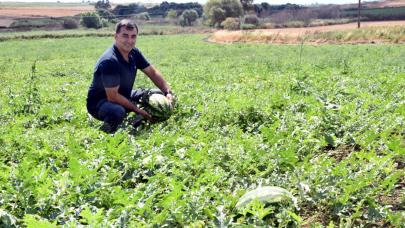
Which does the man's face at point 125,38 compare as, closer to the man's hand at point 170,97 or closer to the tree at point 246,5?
the man's hand at point 170,97

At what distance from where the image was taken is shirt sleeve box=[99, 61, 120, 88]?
19.9ft

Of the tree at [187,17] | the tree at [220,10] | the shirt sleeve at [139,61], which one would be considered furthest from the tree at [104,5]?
the shirt sleeve at [139,61]

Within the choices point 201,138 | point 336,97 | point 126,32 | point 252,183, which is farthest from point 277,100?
point 252,183

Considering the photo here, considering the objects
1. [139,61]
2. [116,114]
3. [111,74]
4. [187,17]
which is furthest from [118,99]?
[187,17]

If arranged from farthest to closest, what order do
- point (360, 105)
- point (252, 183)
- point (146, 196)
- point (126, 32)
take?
point (360, 105)
point (126, 32)
point (252, 183)
point (146, 196)

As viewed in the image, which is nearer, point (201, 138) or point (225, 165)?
point (225, 165)

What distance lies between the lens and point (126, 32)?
6164 millimetres

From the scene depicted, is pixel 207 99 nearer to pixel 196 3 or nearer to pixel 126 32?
pixel 126 32

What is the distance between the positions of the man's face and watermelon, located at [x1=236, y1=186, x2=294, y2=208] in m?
3.34

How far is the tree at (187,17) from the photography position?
91000 mm

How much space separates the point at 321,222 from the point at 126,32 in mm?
3881

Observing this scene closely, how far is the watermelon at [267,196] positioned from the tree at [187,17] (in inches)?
3457

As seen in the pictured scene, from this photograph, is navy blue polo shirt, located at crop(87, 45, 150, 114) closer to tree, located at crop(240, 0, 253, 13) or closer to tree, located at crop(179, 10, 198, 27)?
tree, located at crop(179, 10, 198, 27)

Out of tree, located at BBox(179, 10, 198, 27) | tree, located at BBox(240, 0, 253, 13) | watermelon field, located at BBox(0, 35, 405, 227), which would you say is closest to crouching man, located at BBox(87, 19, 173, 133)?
watermelon field, located at BBox(0, 35, 405, 227)
